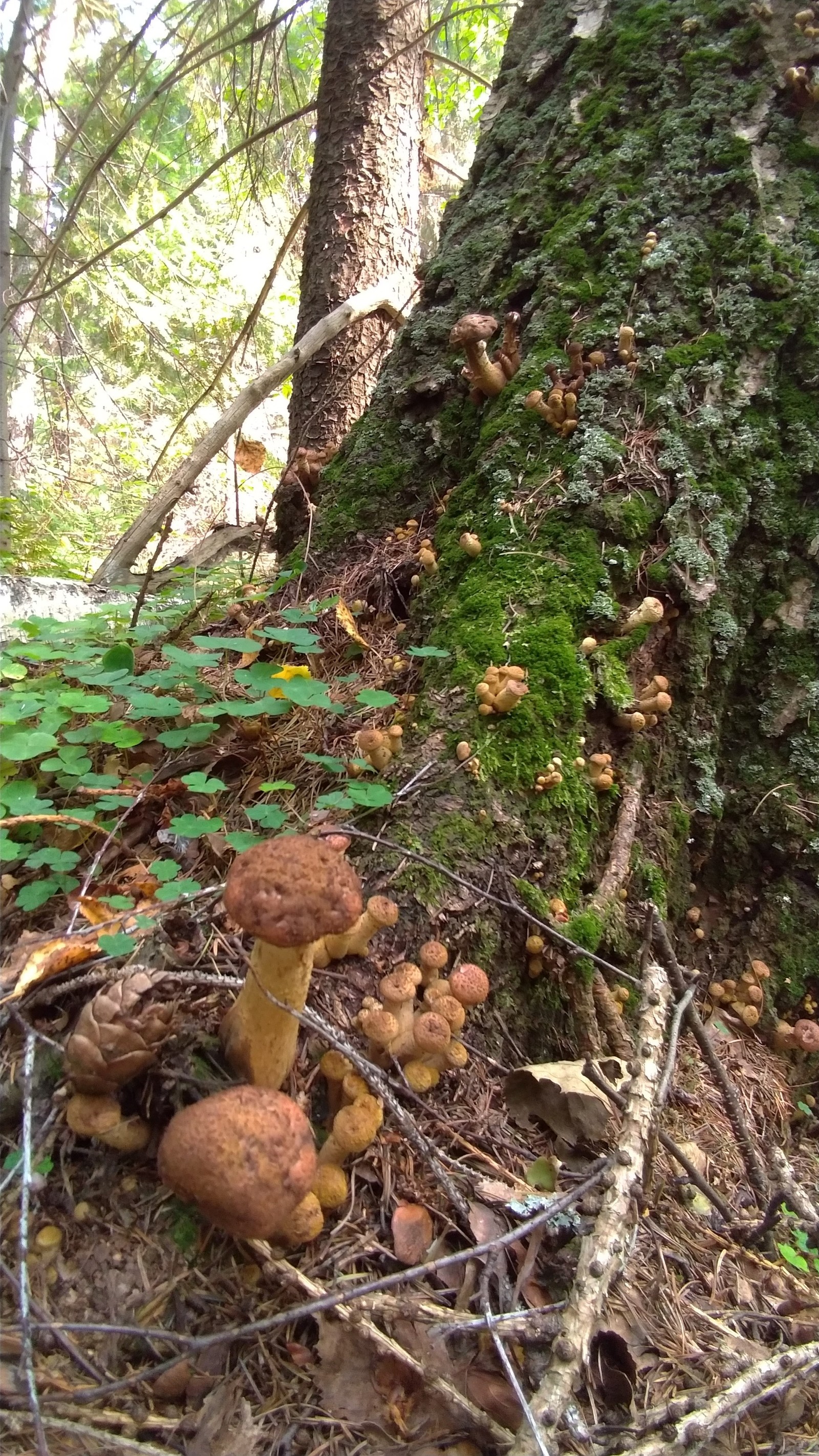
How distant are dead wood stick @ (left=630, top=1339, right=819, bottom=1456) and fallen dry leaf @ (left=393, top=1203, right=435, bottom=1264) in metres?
0.48

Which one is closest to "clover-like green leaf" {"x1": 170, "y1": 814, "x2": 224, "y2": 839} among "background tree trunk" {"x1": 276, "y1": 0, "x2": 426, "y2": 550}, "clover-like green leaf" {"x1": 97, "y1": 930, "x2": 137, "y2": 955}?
"clover-like green leaf" {"x1": 97, "y1": 930, "x2": 137, "y2": 955}

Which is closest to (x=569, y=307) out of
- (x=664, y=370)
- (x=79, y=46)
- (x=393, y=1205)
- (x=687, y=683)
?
(x=664, y=370)

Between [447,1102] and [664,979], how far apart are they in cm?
64

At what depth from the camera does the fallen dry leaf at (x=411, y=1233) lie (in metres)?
1.60

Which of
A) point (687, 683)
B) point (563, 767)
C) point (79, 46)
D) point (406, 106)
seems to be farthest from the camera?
point (79, 46)

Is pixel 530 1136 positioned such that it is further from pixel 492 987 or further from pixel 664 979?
pixel 664 979

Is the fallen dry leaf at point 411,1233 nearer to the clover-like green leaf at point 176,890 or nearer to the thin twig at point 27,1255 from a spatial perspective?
the thin twig at point 27,1255

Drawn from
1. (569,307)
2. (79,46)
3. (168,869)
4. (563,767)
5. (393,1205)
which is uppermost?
(79,46)

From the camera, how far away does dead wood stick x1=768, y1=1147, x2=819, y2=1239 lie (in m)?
1.83

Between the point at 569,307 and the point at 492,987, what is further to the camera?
the point at 569,307

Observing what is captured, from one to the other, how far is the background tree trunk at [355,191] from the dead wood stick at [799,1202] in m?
4.53

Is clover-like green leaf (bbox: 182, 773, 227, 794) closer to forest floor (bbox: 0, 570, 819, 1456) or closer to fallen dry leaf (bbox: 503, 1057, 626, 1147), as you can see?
forest floor (bbox: 0, 570, 819, 1456)

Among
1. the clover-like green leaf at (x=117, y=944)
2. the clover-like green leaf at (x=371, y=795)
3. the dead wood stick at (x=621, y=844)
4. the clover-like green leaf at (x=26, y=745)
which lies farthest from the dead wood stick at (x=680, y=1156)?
the clover-like green leaf at (x=26, y=745)

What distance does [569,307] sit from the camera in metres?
3.20
